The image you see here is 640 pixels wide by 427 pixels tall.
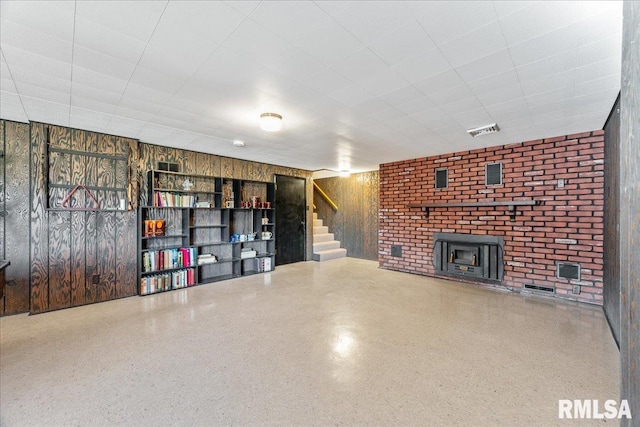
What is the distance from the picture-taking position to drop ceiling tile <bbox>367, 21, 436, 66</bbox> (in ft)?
6.13

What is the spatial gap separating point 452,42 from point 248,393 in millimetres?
2917

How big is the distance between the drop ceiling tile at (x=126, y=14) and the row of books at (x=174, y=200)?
316 centimetres

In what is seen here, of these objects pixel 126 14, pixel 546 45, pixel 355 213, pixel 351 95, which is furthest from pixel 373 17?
pixel 355 213

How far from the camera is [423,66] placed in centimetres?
228

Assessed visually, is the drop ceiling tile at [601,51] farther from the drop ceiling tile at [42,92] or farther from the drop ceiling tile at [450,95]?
the drop ceiling tile at [42,92]

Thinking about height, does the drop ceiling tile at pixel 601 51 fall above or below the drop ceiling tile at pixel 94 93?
below

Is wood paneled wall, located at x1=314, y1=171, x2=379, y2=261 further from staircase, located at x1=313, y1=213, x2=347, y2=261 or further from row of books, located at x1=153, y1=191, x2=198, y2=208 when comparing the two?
row of books, located at x1=153, y1=191, x2=198, y2=208

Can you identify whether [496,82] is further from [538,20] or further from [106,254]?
[106,254]

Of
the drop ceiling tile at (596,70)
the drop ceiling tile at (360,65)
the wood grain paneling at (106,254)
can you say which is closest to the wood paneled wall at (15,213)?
the wood grain paneling at (106,254)

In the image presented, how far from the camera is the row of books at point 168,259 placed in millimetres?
4367

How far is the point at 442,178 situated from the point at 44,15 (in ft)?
18.3

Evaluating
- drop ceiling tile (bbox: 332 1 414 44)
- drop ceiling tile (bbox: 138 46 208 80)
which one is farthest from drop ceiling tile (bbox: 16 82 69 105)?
drop ceiling tile (bbox: 332 1 414 44)

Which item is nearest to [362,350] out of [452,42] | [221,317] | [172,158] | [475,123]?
[221,317]

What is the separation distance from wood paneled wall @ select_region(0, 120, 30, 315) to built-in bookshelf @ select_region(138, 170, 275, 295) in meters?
1.25
